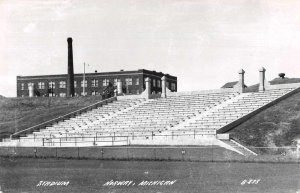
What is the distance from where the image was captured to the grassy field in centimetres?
1794

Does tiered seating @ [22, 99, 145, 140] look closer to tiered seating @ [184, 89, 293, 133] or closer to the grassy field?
tiered seating @ [184, 89, 293, 133]

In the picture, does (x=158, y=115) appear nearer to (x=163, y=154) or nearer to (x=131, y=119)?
(x=131, y=119)

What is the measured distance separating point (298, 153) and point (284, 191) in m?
12.5

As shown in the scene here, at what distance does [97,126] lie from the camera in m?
54.5

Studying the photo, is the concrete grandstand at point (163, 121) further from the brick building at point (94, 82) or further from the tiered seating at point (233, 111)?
the brick building at point (94, 82)

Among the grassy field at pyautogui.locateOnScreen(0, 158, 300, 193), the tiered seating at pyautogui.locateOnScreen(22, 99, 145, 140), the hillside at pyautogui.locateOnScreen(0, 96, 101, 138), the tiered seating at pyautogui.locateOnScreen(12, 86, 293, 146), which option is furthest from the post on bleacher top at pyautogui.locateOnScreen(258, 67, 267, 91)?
the grassy field at pyautogui.locateOnScreen(0, 158, 300, 193)

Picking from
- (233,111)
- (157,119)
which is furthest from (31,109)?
(233,111)

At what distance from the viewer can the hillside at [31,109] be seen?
6425cm

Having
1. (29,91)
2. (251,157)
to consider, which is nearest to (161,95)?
(251,157)

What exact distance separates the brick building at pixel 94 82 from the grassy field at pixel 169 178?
278ft

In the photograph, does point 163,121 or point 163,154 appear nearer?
point 163,154

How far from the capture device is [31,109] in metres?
76.8

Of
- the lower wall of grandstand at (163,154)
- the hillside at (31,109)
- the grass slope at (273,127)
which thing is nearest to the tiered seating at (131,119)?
the hillside at (31,109)

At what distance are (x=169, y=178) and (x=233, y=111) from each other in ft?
91.8
